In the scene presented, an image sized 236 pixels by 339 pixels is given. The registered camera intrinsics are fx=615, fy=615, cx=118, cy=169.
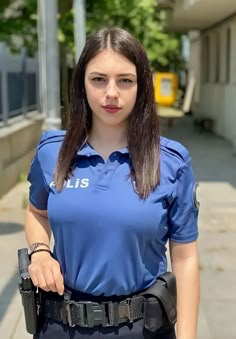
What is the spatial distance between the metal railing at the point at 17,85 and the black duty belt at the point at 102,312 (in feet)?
25.0

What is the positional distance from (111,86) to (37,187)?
1.28ft

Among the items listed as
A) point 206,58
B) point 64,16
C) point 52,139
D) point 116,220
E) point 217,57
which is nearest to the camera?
point 116,220

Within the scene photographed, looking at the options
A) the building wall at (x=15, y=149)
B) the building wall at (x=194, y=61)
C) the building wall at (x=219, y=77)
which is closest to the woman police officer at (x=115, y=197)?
the building wall at (x=15, y=149)

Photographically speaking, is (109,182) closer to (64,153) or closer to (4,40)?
(64,153)

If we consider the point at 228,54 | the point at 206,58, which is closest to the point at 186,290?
the point at 228,54

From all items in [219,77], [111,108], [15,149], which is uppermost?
[111,108]

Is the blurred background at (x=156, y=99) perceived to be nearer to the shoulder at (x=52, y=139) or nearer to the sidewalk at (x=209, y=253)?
the sidewalk at (x=209, y=253)

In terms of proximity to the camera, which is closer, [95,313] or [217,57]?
[95,313]

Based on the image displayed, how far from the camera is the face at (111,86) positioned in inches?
63.5

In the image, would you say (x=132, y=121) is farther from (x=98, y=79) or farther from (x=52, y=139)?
(x=52, y=139)

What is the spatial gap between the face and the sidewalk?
2.43m

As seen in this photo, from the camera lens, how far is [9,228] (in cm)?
646

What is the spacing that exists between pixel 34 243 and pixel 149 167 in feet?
1.42

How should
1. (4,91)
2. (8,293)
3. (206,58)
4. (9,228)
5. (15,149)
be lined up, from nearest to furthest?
1. (8,293)
2. (9,228)
3. (4,91)
4. (15,149)
5. (206,58)
